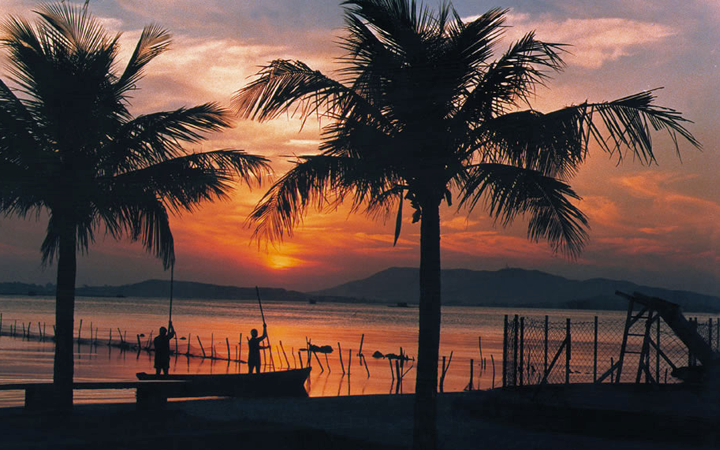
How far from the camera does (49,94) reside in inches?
559

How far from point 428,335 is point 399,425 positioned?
15.1 feet

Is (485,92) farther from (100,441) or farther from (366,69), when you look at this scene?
(100,441)

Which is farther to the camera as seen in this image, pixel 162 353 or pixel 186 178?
pixel 162 353

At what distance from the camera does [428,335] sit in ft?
34.8

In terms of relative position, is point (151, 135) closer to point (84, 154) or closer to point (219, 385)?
point (84, 154)

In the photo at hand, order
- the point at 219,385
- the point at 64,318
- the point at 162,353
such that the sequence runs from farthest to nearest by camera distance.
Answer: the point at 219,385, the point at 162,353, the point at 64,318

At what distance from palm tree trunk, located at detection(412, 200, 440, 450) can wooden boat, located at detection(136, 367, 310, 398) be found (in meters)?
8.53

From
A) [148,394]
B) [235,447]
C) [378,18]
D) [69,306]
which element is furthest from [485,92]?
[148,394]

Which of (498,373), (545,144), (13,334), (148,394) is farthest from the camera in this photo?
(13,334)

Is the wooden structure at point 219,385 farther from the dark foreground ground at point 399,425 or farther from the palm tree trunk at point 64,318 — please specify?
the palm tree trunk at point 64,318

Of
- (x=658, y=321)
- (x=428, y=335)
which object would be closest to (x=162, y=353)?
(x=658, y=321)

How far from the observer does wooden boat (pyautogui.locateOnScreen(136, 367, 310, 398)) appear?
59.9ft

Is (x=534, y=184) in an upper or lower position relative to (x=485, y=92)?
lower

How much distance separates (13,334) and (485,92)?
73.7 meters
